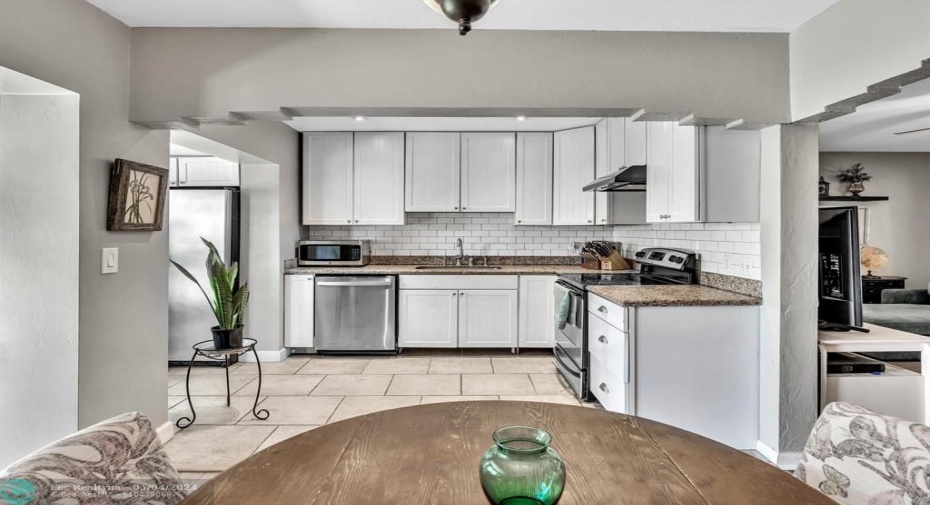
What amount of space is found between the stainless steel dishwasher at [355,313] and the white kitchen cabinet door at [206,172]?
4.17 feet

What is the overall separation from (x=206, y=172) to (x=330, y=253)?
139 cm

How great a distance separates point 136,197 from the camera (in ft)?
7.59

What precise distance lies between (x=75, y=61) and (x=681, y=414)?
3.53 meters

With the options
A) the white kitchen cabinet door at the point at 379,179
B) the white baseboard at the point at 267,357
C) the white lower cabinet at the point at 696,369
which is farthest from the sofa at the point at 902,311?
the white baseboard at the point at 267,357

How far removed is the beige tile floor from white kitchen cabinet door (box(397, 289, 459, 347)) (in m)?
0.19

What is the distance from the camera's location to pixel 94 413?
2.10 metres

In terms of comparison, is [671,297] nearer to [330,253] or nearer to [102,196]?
[102,196]

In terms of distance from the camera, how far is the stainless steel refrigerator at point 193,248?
3.96 metres

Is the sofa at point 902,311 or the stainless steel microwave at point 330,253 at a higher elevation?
the stainless steel microwave at point 330,253

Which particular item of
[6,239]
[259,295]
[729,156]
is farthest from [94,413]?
[729,156]

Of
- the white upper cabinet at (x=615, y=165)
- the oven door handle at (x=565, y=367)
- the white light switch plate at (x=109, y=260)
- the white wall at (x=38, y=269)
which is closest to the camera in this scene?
the white wall at (x=38, y=269)

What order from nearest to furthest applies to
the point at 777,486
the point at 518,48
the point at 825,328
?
the point at 777,486, the point at 518,48, the point at 825,328

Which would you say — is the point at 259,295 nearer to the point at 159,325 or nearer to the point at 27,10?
the point at 159,325

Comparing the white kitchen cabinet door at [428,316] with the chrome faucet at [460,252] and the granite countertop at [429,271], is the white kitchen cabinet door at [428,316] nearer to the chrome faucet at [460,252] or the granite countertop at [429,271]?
the granite countertop at [429,271]
